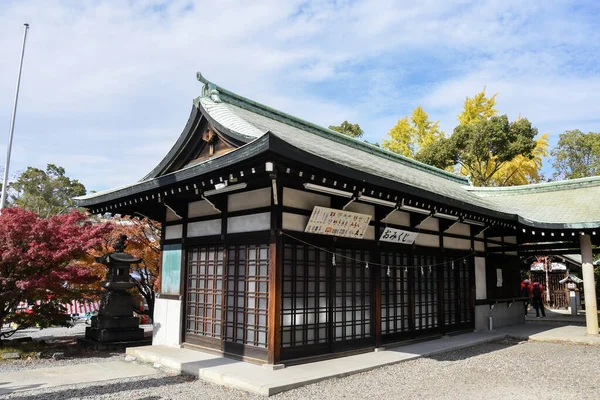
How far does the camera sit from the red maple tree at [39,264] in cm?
915

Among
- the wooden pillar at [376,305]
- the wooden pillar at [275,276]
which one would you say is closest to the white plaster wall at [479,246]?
the wooden pillar at [376,305]

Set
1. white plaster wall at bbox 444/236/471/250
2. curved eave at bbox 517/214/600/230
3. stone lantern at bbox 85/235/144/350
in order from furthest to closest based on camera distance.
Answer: white plaster wall at bbox 444/236/471/250 < curved eave at bbox 517/214/600/230 < stone lantern at bbox 85/235/144/350

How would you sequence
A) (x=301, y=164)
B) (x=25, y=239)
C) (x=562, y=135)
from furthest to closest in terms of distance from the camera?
(x=562, y=135), (x=25, y=239), (x=301, y=164)

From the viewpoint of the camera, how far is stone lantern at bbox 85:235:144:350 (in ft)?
33.4

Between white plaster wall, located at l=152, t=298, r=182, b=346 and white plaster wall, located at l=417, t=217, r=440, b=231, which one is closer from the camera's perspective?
white plaster wall, located at l=152, t=298, r=182, b=346

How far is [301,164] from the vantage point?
663 cm

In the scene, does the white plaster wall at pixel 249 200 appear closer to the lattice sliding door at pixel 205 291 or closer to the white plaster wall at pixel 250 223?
the white plaster wall at pixel 250 223

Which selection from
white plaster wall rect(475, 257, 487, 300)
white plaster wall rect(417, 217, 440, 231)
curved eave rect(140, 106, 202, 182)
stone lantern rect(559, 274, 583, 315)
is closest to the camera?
curved eave rect(140, 106, 202, 182)

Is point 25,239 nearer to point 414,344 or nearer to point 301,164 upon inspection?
point 301,164

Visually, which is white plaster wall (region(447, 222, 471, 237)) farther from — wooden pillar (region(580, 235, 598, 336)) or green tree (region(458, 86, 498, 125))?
green tree (region(458, 86, 498, 125))

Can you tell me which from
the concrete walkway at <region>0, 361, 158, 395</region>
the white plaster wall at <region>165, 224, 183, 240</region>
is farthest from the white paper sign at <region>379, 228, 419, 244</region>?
the concrete walkway at <region>0, 361, 158, 395</region>

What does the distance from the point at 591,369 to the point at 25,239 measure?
38.1 feet

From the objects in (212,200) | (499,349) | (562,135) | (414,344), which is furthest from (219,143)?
(562,135)

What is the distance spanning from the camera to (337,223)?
8414 millimetres
